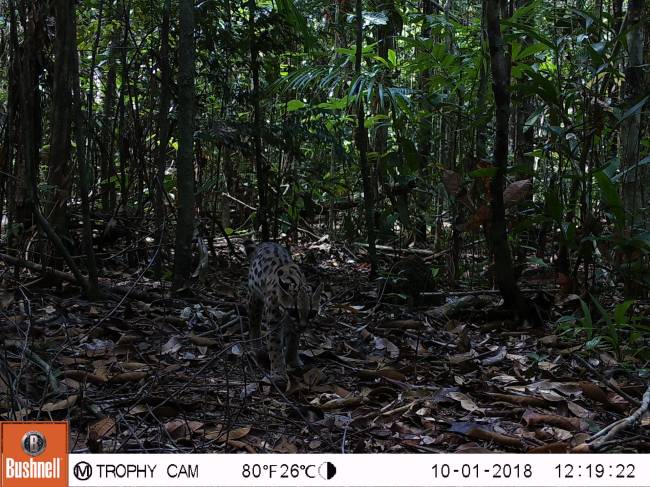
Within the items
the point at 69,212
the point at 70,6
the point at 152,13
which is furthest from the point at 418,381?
the point at 152,13

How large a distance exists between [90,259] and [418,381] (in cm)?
255

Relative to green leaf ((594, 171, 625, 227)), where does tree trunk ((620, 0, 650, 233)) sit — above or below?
above

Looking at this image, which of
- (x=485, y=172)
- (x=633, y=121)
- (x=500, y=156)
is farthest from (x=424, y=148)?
(x=485, y=172)

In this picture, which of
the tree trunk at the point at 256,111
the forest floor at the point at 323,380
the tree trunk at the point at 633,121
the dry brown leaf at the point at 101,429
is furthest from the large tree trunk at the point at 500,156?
the dry brown leaf at the point at 101,429

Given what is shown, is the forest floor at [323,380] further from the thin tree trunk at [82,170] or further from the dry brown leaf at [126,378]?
the thin tree trunk at [82,170]

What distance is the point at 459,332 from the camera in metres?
5.20

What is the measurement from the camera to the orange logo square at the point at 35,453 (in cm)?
246

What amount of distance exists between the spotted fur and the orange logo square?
1.91m

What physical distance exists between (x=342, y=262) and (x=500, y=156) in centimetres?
337

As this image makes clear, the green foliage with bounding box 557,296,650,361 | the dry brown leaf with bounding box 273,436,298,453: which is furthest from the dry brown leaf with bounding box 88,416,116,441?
the green foliage with bounding box 557,296,650,361

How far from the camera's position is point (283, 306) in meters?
4.49

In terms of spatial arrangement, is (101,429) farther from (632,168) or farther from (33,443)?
(632,168)

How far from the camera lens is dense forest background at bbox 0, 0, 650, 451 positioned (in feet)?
11.5

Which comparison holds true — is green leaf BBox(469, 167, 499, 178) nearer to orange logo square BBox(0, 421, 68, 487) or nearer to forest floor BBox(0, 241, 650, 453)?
forest floor BBox(0, 241, 650, 453)
